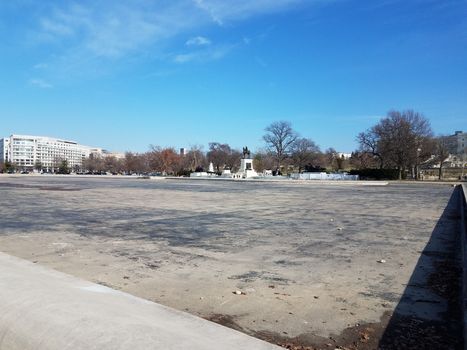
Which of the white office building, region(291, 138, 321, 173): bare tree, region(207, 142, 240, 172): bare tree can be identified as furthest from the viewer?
the white office building

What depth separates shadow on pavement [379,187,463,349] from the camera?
14.3 ft

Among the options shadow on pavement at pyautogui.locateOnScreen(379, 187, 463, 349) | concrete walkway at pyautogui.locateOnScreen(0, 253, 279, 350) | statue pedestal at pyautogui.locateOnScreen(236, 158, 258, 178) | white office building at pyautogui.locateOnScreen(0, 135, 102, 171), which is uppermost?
white office building at pyautogui.locateOnScreen(0, 135, 102, 171)

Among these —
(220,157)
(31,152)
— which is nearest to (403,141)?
(220,157)

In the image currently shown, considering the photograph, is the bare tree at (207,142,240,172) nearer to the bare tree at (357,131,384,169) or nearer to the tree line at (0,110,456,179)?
the tree line at (0,110,456,179)

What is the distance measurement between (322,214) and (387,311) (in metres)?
11.9

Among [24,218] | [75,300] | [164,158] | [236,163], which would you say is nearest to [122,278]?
[75,300]

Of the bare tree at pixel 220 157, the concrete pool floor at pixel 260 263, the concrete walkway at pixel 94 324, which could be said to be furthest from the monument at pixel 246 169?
the concrete walkway at pixel 94 324

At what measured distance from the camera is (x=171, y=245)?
977 cm

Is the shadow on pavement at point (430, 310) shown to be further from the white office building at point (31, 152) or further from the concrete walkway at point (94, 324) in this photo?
the white office building at point (31, 152)

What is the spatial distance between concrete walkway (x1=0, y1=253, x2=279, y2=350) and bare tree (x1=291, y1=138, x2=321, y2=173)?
116 meters

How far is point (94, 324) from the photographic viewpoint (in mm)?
3590

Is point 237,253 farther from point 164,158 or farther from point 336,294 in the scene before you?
point 164,158

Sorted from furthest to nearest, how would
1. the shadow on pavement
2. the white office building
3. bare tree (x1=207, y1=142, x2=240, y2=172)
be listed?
1. the white office building
2. bare tree (x1=207, y1=142, x2=240, y2=172)
3. the shadow on pavement

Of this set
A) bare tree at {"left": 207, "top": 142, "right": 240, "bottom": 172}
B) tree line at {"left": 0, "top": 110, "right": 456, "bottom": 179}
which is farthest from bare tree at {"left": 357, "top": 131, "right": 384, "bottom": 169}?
bare tree at {"left": 207, "top": 142, "right": 240, "bottom": 172}
